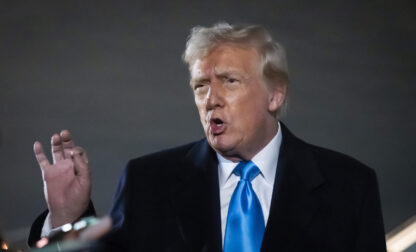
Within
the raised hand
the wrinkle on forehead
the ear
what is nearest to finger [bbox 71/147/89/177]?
the raised hand

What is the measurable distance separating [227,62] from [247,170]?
300 mm

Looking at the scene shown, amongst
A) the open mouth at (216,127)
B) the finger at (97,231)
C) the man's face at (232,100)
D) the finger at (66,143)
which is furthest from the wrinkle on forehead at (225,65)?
the finger at (97,231)

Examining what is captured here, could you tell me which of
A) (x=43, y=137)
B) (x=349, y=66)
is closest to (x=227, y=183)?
(x=43, y=137)

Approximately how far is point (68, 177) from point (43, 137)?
1.41 meters

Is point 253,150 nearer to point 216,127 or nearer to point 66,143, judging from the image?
point 216,127

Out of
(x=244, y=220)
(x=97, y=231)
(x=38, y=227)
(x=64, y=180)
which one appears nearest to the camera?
(x=97, y=231)

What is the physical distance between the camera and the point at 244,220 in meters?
1.90

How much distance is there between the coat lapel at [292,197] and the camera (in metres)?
1.91

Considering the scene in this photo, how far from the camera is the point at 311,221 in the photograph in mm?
1957

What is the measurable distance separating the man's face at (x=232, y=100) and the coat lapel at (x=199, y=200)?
A: 9 cm

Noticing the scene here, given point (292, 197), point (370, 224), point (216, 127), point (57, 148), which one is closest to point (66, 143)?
point (57, 148)

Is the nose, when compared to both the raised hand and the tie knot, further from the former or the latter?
the raised hand

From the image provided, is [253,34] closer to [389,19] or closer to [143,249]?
[143,249]

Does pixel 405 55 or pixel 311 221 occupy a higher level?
pixel 405 55
